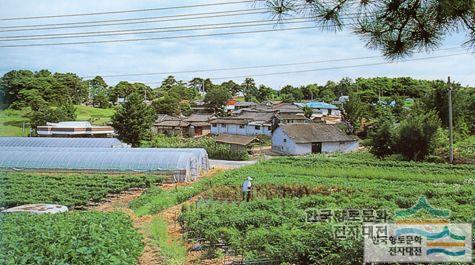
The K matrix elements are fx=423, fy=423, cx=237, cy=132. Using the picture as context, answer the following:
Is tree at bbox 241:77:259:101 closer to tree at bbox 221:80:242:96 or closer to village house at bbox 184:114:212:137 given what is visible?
tree at bbox 221:80:242:96

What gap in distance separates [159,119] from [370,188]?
30.8 metres

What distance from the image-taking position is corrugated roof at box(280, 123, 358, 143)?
3066cm

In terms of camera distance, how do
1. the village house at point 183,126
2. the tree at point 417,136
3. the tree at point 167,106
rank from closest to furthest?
the tree at point 417,136, the village house at point 183,126, the tree at point 167,106

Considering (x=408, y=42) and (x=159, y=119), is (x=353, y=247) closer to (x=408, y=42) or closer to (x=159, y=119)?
(x=408, y=42)

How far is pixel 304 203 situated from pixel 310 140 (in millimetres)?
19824

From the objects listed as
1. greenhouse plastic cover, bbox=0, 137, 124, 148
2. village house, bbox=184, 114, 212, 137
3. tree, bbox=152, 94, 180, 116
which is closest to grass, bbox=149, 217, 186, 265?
greenhouse plastic cover, bbox=0, 137, 124, 148

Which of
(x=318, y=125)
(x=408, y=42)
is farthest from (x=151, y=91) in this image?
(x=408, y=42)

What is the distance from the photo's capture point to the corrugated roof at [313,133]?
3066 centimetres

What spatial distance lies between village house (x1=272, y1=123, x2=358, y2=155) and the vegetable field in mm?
7903

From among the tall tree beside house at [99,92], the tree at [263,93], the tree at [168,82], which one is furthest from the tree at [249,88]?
the tall tree beside house at [99,92]

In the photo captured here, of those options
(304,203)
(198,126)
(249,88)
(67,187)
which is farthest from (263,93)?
(304,203)

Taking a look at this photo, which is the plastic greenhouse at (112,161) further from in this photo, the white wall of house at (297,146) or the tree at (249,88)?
the tree at (249,88)

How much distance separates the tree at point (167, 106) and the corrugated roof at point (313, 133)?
65.5 feet

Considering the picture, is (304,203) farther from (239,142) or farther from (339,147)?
(339,147)
